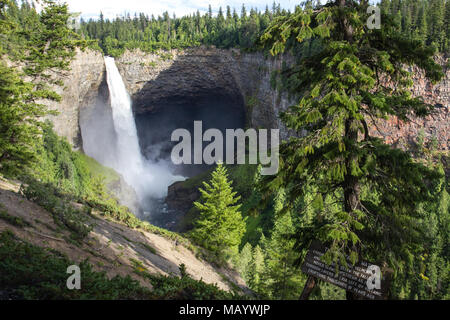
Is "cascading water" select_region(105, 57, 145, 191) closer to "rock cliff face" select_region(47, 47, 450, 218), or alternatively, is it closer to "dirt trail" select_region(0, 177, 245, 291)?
"rock cliff face" select_region(47, 47, 450, 218)

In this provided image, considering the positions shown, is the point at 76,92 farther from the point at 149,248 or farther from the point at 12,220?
the point at 12,220

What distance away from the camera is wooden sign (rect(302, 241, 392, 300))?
6719 mm

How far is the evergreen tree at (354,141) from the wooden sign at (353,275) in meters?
0.29

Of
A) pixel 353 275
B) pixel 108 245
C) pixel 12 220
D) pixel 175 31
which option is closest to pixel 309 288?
pixel 353 275

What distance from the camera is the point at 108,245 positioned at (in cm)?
1403

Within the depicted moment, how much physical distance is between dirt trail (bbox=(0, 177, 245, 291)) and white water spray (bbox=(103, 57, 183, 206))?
5596 centimetres

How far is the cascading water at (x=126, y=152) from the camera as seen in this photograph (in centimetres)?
7488

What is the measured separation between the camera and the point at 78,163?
62031 mm

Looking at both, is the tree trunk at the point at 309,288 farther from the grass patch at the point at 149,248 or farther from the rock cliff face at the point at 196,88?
the rock cliff face at the point at 196,88

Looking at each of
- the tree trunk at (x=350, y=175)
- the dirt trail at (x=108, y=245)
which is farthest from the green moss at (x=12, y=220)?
the tree trunk at (x=350, y=175)

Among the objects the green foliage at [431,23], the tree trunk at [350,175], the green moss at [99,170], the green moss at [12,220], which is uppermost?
the green foliage at [431,23]

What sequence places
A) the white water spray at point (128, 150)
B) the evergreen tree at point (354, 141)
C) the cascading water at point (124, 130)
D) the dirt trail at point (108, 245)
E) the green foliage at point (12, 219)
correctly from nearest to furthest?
the evergreen tree at point (354, 141) → the dirt trail at point (108, 245) → the green foliage at point (12, 219) → the cascading water at point (124, 130) → the white water spray at point (128, 150)

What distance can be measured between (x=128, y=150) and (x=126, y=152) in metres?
0.71
